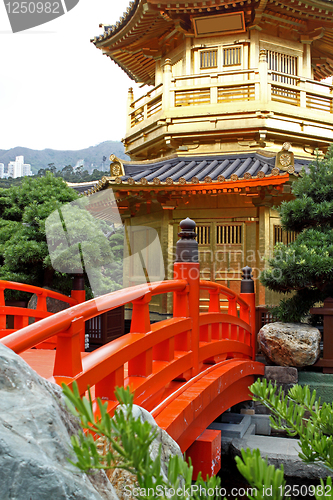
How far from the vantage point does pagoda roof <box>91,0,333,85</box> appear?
903 cm

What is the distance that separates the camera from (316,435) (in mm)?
1324

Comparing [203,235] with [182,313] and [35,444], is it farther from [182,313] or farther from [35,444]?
[35,444]

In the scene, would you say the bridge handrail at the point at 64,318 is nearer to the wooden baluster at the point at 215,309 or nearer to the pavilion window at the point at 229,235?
the wooden baluster at the point at 215,309

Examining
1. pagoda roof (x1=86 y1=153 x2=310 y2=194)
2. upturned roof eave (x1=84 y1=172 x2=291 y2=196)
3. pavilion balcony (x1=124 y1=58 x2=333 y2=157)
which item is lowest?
upturned roof eave (x1=84 y1=172 x2=291 y2=196)

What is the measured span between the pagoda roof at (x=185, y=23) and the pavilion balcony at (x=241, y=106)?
1.26m

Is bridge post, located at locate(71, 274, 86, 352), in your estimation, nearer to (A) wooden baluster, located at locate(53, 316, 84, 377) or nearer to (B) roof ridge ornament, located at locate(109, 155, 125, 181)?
(B) roof ridge ornament, located at locate(109, 155, 125, 181)

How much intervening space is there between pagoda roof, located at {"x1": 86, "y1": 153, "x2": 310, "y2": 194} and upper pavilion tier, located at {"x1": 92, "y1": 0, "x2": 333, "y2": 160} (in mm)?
382

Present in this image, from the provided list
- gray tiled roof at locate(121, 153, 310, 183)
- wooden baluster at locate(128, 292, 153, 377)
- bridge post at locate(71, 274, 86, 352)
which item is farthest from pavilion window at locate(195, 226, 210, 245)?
wooden baluster at locate(128, 292, 153, 377)

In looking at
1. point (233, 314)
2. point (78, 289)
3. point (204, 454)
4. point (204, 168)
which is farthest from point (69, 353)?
point (204, 168)

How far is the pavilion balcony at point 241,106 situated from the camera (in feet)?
30.3

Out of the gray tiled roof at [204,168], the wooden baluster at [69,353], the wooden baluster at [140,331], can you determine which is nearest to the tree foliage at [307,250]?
the gray tiled roof at [204,168]

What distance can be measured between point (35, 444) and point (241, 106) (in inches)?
362

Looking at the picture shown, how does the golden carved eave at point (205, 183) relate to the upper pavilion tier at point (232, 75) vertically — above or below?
below

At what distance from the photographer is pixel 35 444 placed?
3.87ft
